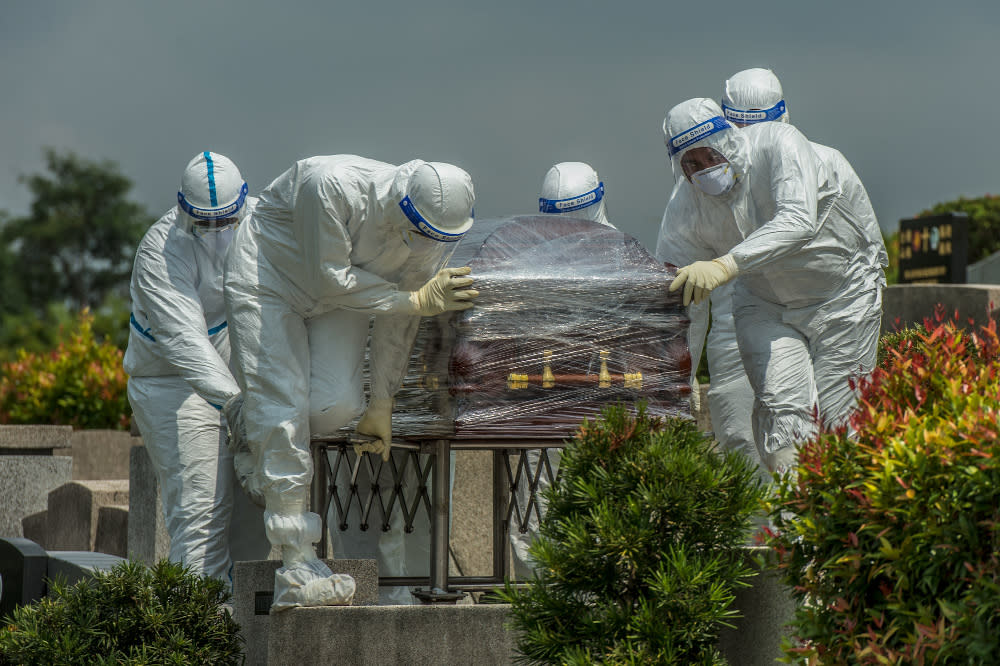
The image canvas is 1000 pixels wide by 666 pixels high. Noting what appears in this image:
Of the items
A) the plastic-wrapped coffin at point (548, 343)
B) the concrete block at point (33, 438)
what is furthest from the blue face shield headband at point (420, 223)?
the concrete block at point (33, 438)

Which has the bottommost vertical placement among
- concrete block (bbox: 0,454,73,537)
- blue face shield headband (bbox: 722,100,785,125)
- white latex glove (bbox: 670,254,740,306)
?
concrete block (bbox: 0,454,73,537)

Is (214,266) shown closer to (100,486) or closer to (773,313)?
(773,313)

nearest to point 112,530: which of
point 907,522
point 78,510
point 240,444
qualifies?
point 78,510

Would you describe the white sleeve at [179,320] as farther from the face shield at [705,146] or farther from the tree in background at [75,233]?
the tree in background at [75,233]

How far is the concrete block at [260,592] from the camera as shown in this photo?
522 centimetres

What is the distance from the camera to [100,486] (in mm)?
9703

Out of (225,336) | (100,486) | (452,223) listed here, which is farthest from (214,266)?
(100,486)

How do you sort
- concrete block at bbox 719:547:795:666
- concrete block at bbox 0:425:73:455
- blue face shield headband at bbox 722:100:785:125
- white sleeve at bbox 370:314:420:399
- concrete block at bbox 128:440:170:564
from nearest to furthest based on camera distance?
concrete block at bbox 719:547:795:666 < white sleeve at bbox 370:314:420:399 < blue face shield headband at bbox 722:100:785:125 < concrete block at bbox 128:440:170:564 < concrete block at bbox 0:425:73:455

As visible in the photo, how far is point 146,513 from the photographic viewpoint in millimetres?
8070

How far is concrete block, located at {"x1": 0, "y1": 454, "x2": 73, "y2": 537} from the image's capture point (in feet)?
33.8

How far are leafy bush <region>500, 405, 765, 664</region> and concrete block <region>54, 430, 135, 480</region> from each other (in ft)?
28.8

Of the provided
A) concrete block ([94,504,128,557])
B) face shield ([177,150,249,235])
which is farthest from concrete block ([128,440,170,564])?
face shield ([177,150,249,235])

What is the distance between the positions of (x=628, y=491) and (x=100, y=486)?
6606 millimetres

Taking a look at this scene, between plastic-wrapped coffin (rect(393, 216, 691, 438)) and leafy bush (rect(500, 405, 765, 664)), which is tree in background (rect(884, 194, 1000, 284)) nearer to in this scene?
plastic-wrapped coffin (rect(393, 216, 691, 438))
